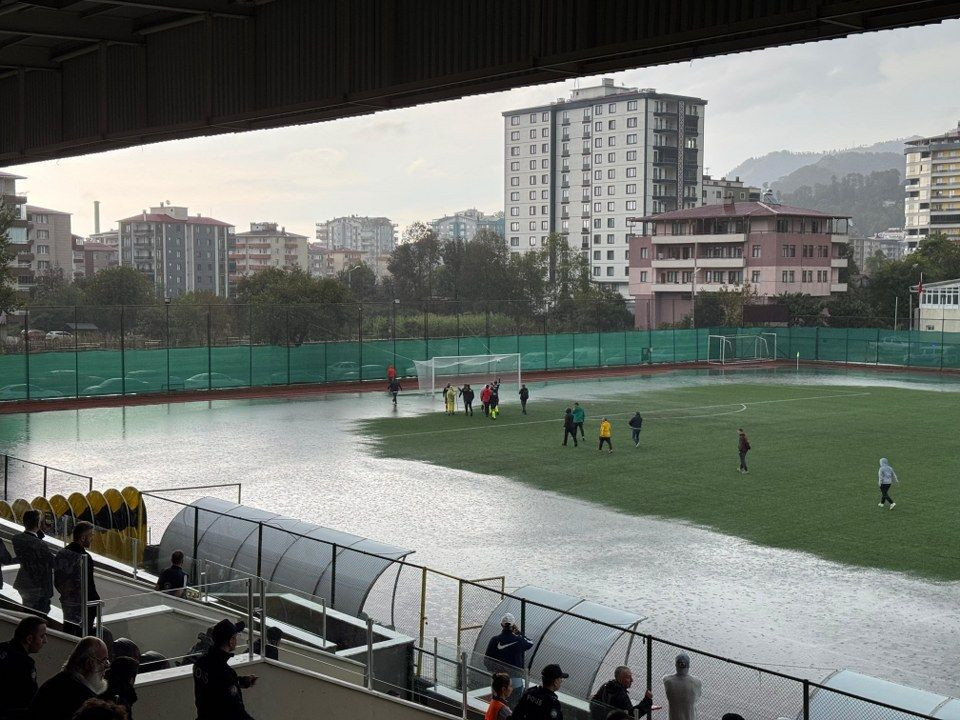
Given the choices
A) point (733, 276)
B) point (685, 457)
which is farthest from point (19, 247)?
point (685, 457)

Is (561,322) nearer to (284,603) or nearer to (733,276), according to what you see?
(733,276)

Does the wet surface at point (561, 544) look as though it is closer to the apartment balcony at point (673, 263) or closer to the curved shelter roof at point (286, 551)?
the curved shelter roof at point (286, 551)

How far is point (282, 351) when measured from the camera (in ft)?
181

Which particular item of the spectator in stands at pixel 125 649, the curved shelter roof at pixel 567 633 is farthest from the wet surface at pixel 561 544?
the spectator in stands at pixel 125 649

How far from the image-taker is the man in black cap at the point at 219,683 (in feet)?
26.6

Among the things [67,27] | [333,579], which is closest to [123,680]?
[333,579]

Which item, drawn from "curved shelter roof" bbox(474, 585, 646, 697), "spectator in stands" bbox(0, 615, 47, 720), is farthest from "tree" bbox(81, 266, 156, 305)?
"spectator in stands" bbox(0, 615, 47, 720)

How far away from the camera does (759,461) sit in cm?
3266

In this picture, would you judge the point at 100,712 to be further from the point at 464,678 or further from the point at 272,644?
the point at 464,678

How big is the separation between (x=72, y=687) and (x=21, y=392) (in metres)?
43.4

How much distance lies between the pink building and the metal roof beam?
9015 centimetres

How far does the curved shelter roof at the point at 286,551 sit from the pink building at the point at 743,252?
88.8 meters

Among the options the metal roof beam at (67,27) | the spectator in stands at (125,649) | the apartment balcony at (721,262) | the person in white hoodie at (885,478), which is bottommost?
the person in white hoodie at (885,478)

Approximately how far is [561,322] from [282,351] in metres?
59.1
